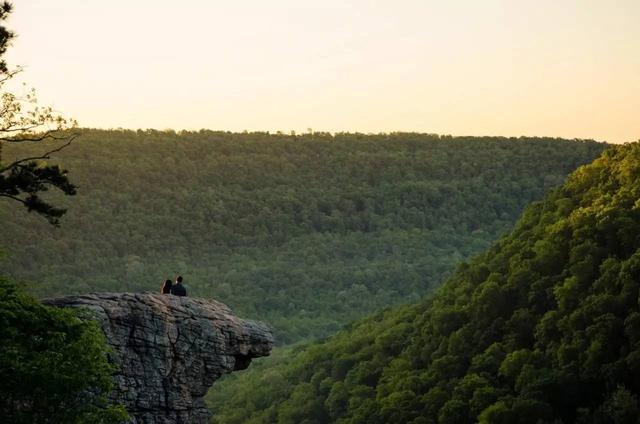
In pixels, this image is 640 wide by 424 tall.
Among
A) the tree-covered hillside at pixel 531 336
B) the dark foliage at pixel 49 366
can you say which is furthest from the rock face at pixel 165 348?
the tree-covered hillside at pixel 531 336

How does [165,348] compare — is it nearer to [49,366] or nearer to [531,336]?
[49,366]

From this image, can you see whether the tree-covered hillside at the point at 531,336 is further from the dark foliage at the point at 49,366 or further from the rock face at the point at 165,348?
the dark foliage at the point at 49,366

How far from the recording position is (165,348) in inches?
1687

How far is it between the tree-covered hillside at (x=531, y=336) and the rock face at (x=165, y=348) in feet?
96.1

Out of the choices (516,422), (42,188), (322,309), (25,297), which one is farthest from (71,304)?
(322,309)

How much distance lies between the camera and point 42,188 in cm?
4844

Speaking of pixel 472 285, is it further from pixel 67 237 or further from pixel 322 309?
pixel 67 237

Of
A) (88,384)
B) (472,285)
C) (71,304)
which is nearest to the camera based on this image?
(88,384)

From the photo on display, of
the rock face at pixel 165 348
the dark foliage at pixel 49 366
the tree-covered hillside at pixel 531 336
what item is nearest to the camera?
the dark foliage at pixel 49 366

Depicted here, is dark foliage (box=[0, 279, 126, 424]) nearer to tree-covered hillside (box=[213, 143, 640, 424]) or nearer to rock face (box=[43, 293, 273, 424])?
rock face (box=[43, 293, 273, 424])

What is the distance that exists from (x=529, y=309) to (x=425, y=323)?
15.7m

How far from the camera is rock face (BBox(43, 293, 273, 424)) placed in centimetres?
4194

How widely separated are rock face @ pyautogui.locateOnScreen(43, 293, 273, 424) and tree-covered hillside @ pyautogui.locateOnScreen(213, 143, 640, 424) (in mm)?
29305

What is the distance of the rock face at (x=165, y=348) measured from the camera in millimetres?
41938
